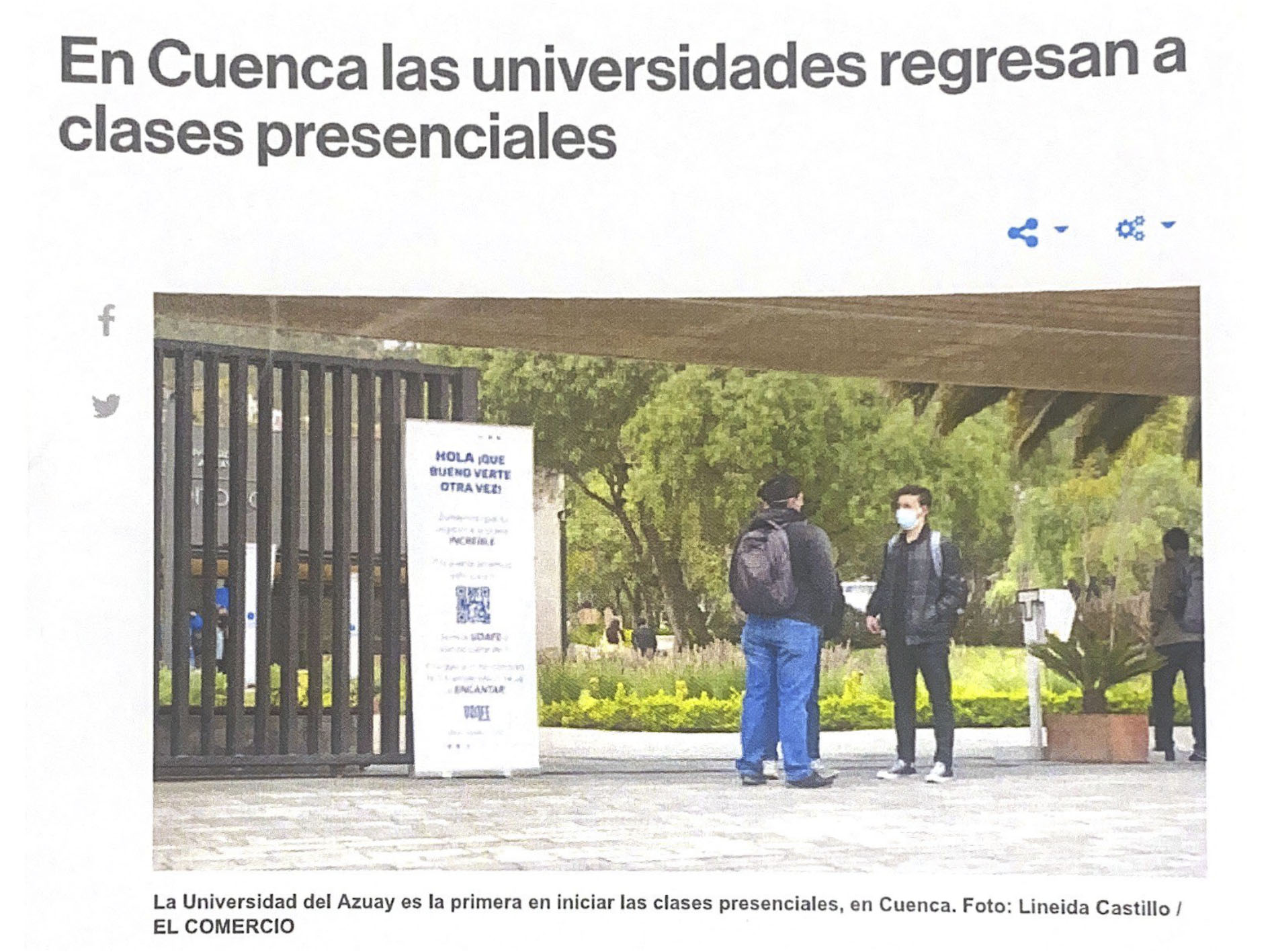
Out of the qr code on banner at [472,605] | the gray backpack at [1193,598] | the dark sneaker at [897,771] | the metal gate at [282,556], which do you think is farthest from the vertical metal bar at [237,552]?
the gray backpack at [1193,598]

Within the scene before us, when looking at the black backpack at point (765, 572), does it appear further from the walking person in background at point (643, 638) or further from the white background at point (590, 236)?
the white background at point (590, 236)

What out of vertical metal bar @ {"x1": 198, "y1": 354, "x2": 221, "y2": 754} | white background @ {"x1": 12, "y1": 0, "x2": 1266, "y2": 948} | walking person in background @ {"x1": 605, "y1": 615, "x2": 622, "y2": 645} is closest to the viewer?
white background @ {"x1": 12, "y1": 0, "x2": 1266, "y2": 948}

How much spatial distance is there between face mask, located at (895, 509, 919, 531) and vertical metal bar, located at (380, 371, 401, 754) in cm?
70

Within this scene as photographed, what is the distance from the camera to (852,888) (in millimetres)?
2076

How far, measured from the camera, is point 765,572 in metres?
2.28

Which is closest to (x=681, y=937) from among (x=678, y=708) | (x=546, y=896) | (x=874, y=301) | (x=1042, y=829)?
(x=546, y=896)

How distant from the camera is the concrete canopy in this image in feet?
6.89

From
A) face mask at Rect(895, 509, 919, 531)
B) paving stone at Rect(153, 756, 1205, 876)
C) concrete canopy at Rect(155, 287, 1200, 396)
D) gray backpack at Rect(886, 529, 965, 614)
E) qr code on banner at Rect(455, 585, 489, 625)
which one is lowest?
paving stone at Rect(153, 756, 1205, 876)

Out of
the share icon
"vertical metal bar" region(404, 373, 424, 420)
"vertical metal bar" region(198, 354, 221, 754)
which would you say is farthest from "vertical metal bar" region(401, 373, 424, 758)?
the share icon

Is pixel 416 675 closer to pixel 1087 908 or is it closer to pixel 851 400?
pixel 851 400

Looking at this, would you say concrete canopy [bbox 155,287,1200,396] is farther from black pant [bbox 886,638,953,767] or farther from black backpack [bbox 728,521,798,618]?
black pant [bbox 886,638,953,767]

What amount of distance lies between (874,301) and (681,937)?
34.7 inches

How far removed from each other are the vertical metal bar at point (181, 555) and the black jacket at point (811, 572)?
79cm

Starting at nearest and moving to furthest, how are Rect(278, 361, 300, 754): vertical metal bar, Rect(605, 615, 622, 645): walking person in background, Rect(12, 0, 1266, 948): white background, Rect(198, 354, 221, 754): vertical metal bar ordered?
Rect(12, 0, 1266, 948): white background → Rect(198, 354, 221, 754): vertical metal bar → Rect(605, 615, 622, 645): walking person in background → Rect(278, 361, 300, 754): vertical metal bar
